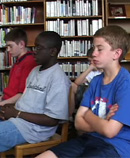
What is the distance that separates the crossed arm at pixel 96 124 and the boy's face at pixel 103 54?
0.25 m

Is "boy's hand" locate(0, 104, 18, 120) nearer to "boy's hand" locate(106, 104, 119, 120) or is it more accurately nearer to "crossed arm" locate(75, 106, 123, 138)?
"crossed arm" locate(75, 106, 123, 138)

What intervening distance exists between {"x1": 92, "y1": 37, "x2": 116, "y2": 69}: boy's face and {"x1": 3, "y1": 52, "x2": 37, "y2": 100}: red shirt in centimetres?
81

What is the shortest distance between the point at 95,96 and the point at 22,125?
0.54 metres

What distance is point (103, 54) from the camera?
127 centimetres

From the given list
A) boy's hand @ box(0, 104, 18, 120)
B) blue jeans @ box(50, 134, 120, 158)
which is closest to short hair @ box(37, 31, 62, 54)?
boy's hand @ box(0, 104, 18, 120)

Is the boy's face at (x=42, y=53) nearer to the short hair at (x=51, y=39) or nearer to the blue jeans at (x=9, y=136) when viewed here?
the short hair at (x=51, y=39)

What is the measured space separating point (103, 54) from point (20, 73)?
93 centimetres

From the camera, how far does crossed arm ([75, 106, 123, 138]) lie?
113cm

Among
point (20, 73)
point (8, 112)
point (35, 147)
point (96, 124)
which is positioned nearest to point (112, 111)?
point (96, 124)

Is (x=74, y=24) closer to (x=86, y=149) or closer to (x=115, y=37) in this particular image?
(x=115, y=37)

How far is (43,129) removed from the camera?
1643 millimetres

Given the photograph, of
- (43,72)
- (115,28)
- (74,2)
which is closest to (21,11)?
(74,2)

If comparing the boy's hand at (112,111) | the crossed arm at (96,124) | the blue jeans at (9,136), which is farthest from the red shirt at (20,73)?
the boy's hand at (112,111)

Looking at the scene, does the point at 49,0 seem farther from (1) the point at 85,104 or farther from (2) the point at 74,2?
(1) the point at 85,104
